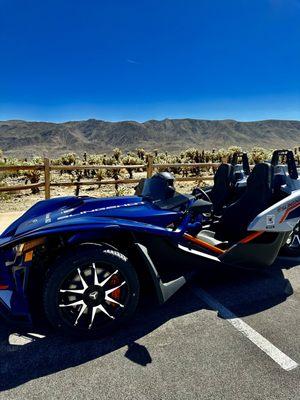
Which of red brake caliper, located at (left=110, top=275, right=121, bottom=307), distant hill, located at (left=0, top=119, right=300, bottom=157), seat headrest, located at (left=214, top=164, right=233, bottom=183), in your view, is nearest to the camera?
red brake caliper, located at (left=110, top=275, right=121, bottom=307)

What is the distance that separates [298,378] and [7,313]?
231cm

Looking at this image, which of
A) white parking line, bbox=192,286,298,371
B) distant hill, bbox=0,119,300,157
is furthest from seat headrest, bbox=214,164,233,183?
distant hill, bbox=0,119,300,157

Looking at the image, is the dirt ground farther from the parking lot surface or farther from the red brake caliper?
the red brake caliper

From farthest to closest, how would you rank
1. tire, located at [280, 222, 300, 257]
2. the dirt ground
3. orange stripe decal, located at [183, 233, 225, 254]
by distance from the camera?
the dirt ground → tire, located at [280, 222, 300, 257] → orange stripe decal, located at [183, 233, 225, 254]

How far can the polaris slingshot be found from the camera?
2.98 meters

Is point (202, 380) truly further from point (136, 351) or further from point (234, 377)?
point (136, 351)

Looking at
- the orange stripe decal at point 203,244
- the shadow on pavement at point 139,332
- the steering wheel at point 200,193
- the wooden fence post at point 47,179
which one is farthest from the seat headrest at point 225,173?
the wooden fence post at point 47,179

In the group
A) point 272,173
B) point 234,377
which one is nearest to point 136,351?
point 234,377

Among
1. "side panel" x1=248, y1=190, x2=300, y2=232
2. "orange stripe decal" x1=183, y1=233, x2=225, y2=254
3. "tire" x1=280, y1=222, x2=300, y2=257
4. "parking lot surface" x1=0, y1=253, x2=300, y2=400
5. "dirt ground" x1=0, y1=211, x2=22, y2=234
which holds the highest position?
"side panel" x1=248, y1=190, x2=300, y2=232

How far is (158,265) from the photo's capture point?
11.5 ft

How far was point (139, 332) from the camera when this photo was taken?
126 inches

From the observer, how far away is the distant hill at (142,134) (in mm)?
118562

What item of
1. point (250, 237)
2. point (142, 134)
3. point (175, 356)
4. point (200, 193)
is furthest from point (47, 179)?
→ point (142, 134)

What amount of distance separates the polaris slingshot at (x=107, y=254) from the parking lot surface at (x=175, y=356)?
25 centimetres
